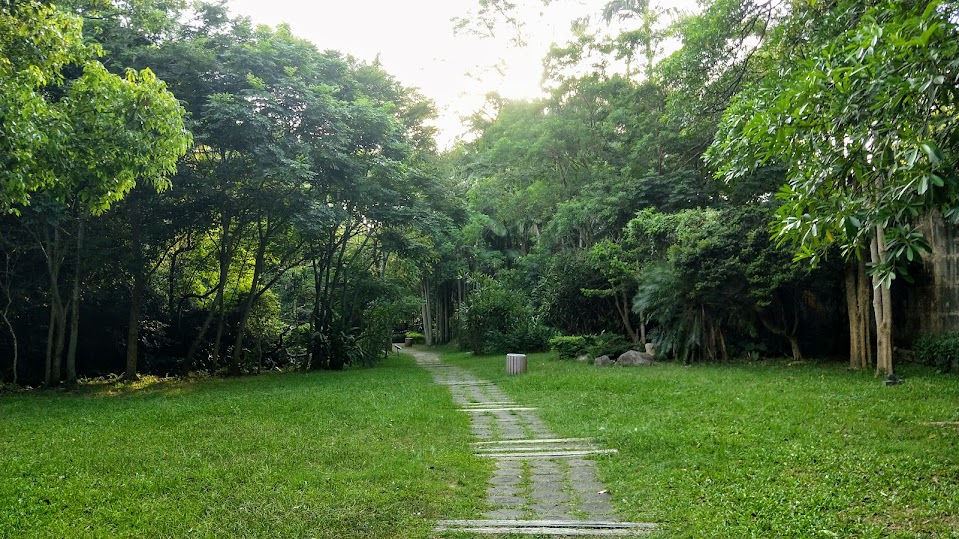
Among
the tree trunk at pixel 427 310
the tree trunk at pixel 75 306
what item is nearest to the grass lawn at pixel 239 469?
the tree trunk at pixel 75 306

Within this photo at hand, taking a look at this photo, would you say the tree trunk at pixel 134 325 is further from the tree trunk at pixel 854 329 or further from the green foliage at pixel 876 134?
the tree trunk at pixel 854 329

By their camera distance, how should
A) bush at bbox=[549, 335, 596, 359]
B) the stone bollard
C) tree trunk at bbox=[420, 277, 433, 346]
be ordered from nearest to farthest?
the stone bollard → bush at bbox=[549, 335, 596, 359] → tree trunk at bbox=[420, 277, 433, 346]

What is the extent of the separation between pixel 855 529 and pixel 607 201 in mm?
13710

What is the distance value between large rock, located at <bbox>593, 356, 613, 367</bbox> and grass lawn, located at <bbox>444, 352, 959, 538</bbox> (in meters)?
3.79

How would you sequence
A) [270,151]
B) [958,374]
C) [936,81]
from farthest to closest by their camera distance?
[270,151] → [958,374] → [936,81]

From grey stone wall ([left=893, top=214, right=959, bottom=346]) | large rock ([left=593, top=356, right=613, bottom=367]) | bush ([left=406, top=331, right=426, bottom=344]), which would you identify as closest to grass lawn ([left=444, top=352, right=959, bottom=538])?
grey stone wall ([left=893, top=214, right=959, bottom=346])

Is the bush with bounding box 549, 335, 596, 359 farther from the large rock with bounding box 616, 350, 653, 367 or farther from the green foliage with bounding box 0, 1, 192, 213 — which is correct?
the green foliage with bounding box 0, 1, 192, 213

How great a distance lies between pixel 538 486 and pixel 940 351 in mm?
8130

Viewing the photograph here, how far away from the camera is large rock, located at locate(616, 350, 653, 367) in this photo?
43.2ft

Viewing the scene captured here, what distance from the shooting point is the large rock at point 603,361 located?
13.3 metres

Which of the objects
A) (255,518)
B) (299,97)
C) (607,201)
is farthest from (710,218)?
(255,518)

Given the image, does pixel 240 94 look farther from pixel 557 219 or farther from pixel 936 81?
pixel 936 81

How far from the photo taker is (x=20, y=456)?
5340 millimetres

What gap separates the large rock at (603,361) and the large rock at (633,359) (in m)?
0.19
